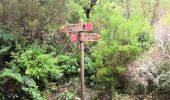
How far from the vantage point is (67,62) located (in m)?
11.8

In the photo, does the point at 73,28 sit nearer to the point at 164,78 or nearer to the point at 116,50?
the point at 116,50

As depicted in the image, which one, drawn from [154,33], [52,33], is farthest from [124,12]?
[52,33]

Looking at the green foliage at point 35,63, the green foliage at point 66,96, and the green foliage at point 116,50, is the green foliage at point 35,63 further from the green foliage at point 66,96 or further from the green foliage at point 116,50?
the green foliage at point 116,50

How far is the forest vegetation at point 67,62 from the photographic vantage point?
407 inches

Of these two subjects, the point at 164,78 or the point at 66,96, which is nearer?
the point at 164,78

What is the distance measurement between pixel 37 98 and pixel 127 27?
10.4ft

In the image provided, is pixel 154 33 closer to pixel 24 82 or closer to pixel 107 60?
pixel 107 60

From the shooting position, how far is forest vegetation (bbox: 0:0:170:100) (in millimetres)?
10336

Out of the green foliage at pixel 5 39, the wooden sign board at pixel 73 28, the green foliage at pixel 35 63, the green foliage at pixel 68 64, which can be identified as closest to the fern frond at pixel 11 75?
the green foliage at pixel 35 63

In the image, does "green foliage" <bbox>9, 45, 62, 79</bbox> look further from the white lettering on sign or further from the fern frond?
the white lettering on sign

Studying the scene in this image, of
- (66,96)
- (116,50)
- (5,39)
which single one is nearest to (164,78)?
(116,50)

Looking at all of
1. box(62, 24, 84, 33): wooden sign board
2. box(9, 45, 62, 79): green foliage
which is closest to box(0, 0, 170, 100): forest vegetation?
box(9, 45, 62, 79): green foliage

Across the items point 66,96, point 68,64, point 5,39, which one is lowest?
point 66,96

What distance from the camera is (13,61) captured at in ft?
34.3
